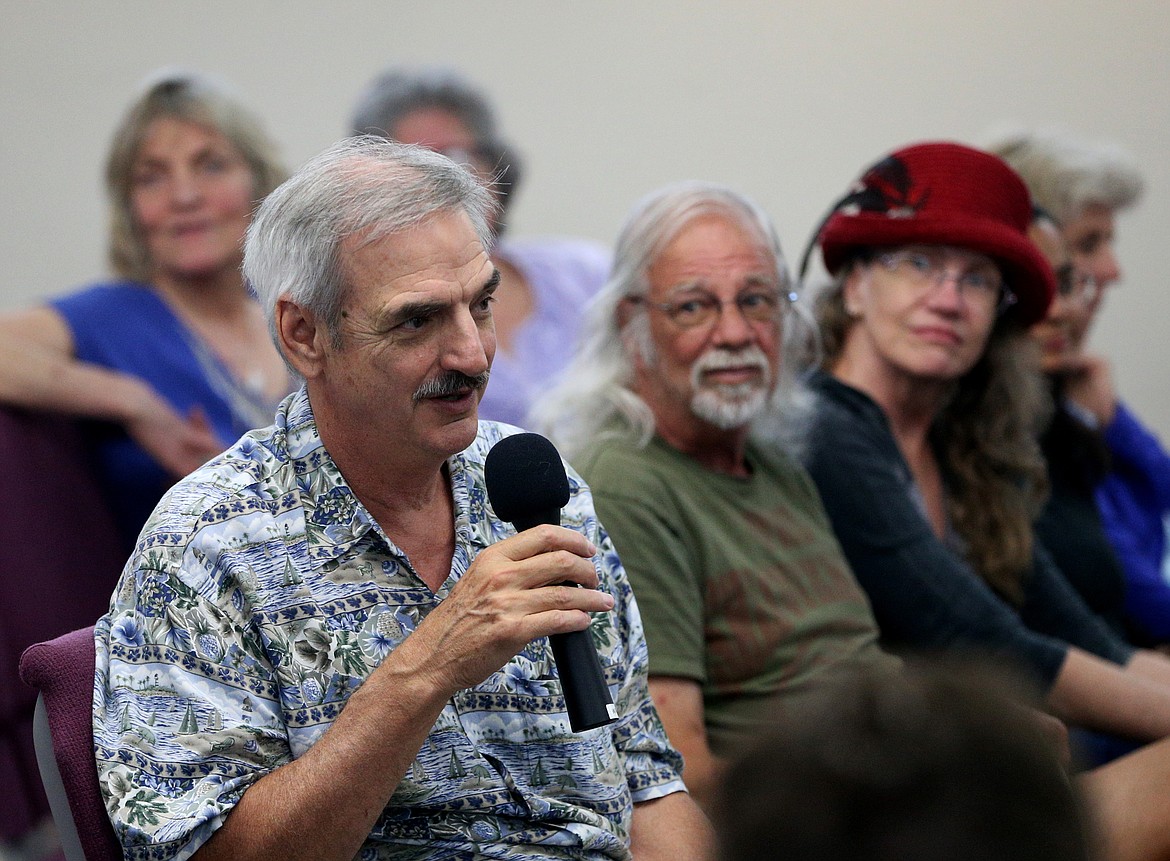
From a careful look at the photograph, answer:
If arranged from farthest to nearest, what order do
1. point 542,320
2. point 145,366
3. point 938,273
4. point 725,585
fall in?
point 542,320
point 145,366
point 938,273
point 725,585

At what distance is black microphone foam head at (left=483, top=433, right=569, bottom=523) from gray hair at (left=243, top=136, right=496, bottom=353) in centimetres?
24

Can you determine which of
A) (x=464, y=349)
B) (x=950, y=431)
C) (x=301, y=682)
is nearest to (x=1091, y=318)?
(x=950, y=431)

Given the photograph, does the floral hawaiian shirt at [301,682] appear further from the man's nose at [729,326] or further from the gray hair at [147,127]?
the gray hair at [147,127]

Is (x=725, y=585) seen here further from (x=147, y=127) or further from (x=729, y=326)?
(x=147, y=127)

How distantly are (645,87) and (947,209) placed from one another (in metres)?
2.26

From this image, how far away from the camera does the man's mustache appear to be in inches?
57.9

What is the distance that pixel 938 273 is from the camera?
2.62m

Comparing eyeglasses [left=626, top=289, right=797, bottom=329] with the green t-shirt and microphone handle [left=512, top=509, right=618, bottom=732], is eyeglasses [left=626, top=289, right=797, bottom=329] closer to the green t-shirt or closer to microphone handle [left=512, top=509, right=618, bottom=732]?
the green t-shirt

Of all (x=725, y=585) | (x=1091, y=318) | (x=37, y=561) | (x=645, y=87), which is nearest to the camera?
(x=725, y=585)

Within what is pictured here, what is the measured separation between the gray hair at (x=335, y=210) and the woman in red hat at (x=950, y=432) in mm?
1212

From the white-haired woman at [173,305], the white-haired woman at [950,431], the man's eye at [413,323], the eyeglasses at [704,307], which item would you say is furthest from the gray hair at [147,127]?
the man's eye at [413,323]

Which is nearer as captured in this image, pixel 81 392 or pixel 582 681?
pixel 582 681

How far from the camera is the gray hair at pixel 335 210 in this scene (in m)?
1.44

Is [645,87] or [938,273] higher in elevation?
[645,87]
